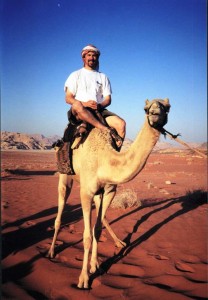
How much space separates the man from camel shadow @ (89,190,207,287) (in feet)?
7.84

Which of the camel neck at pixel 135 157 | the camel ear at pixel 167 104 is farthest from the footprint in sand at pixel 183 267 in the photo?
the camel ear at pixel 167 104

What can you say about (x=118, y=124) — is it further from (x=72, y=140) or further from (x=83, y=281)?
(x=83, y=281)

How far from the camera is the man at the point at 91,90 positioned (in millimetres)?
4574

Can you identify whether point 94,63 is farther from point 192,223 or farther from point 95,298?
point 192,223

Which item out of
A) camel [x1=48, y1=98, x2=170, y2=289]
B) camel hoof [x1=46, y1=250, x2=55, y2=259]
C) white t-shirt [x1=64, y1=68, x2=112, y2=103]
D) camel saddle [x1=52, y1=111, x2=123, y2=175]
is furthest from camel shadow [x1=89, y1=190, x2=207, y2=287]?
white t-shirt [x1=64, y1=68, x2=112, y2=103]

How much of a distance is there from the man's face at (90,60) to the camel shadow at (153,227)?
375cm

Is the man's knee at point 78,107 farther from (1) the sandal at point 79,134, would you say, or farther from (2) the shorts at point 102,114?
(2) the shorts at point 102,114

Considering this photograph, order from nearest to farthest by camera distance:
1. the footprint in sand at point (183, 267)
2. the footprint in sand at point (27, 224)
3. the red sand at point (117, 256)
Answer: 1. the red sand at point (117, 256)
2. the footprint in sand at point (183, 267)
3. the footprint in sand at point (27, 224)

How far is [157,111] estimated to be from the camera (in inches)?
116

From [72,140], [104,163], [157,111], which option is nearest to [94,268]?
[104,163]

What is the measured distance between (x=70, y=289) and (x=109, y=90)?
3.59 m

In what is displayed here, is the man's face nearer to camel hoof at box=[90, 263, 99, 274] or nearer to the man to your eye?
the man

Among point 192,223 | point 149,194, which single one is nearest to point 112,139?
point 192,223

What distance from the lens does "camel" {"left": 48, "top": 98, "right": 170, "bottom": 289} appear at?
10.4 feet
